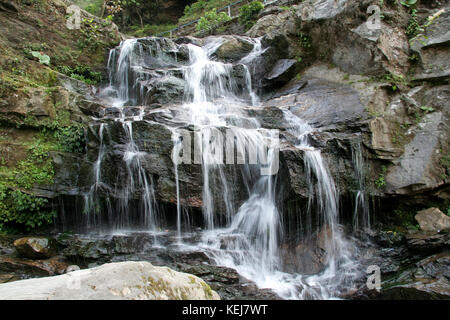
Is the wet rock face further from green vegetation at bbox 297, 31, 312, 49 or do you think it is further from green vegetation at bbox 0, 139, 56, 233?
green vegetation at bbox 0, 139, 56, 233

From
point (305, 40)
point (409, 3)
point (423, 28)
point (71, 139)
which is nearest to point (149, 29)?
point (305, 40)

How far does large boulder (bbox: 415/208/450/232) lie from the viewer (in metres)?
6.12

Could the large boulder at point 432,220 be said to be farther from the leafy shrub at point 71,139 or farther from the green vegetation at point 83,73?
the green vegetation at point 83,73

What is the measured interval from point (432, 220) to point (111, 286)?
261 inches

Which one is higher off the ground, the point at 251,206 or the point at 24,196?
the point at 24,196

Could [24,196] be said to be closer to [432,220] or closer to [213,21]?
[432,220]

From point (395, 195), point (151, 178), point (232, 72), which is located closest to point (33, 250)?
point (151, 178)

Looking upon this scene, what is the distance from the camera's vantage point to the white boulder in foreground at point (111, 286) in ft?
7.50

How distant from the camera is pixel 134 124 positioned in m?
7.00

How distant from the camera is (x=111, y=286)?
2.37 m

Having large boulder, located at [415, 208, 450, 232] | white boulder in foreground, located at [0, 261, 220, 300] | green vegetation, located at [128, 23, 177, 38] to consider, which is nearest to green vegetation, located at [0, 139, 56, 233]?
white boulder in foreground, located at [0, 261, 220, 300]

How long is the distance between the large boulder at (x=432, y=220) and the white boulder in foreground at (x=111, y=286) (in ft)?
18.5

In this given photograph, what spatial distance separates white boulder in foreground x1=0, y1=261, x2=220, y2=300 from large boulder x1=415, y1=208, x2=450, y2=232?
18.5ft

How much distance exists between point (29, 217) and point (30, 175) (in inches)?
39.2
